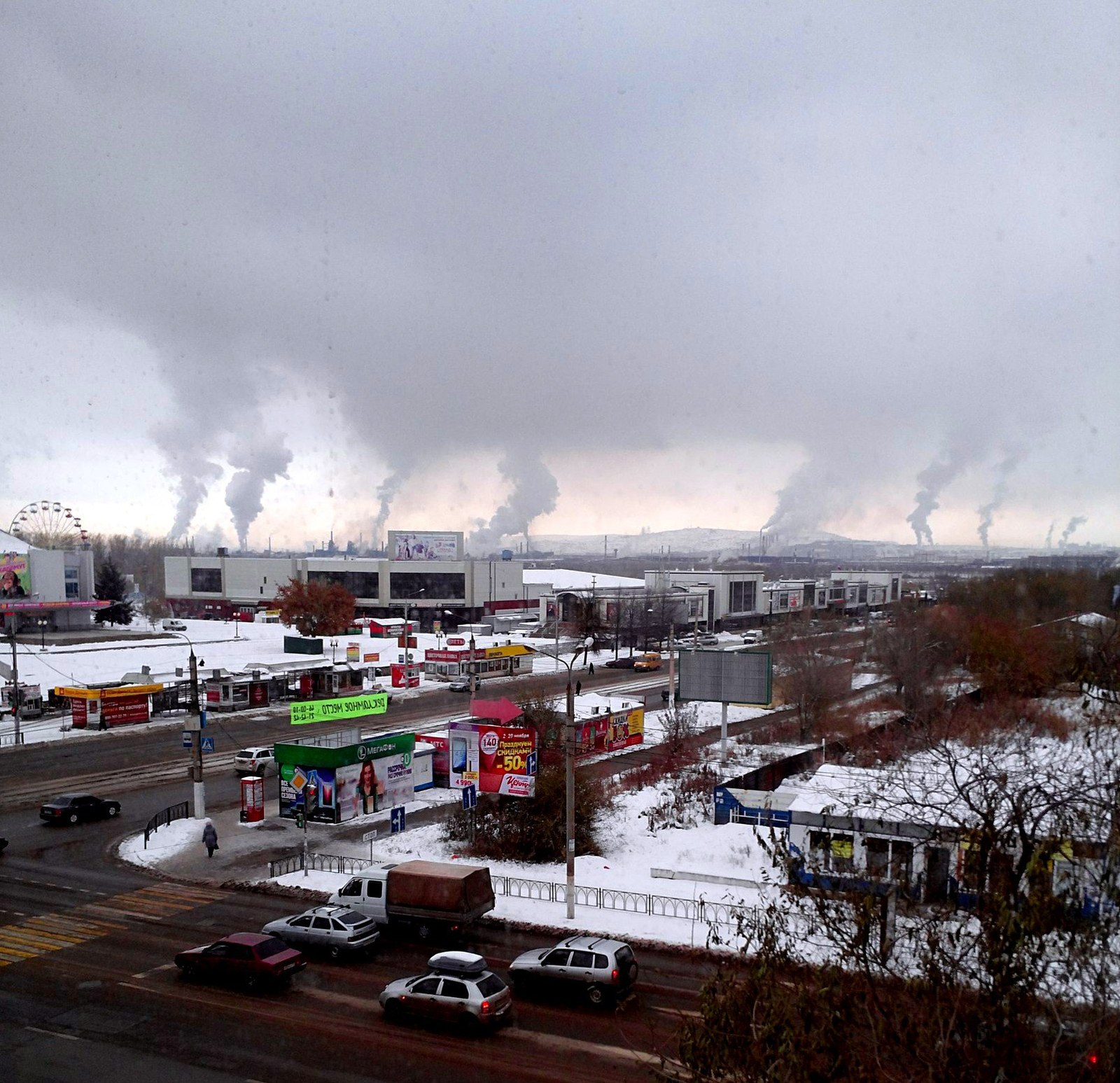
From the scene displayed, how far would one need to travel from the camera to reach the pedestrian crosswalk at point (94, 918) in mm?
14703

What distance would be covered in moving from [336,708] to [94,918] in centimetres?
1184

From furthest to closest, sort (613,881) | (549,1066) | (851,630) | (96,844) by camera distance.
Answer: (851,630) < (96,844) < (613,881) < (549,1066)

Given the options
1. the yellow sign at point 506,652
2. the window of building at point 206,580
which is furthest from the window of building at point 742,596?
the window of building at point 206,580

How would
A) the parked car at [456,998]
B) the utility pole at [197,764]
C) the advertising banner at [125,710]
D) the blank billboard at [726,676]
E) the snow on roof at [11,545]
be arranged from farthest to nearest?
1. the snow on roof at [11,545]
2. the advertising banner at [125,710]
3. the blank billboard at [726,676]
4. the utility pole at [197,764]
5. the parked car at [456,998]

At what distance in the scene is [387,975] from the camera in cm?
1379

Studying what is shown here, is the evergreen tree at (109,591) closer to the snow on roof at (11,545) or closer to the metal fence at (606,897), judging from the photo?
the snow on roof at (11,545)

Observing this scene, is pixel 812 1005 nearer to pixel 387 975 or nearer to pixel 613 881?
pixel 387 975

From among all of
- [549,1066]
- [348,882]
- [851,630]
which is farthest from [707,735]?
[851,630]

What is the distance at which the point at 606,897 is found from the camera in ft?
57.6

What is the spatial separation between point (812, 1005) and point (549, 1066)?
19.7ft

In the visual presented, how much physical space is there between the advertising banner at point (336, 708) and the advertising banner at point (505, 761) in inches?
288

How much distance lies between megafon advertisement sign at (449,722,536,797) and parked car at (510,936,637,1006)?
7444 millimetres

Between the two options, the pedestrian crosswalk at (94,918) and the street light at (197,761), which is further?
the street light at (197,761)

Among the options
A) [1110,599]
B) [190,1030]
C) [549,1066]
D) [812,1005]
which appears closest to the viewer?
[812,1005]
